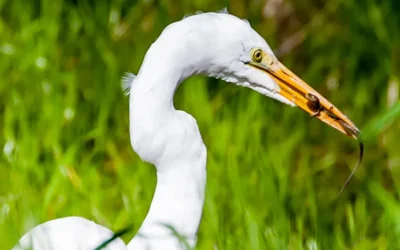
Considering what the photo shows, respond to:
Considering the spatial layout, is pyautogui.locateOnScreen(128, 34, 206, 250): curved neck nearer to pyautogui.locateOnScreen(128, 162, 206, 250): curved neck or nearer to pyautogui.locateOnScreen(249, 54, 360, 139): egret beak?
pyautogui.locateOnScreen(128, 162, 206, 250): curved neck

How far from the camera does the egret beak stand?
199 cm

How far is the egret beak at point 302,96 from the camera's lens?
199 centimetres

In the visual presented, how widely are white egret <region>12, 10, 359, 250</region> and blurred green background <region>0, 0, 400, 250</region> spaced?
0.20m

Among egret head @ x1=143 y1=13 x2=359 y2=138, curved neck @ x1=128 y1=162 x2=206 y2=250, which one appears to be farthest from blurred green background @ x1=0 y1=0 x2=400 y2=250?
egret head @ x1=143 y1=13 x2=359 y2=138

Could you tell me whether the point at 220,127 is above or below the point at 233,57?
below

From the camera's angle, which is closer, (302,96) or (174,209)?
(174,209)

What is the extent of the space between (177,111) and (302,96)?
0.27m

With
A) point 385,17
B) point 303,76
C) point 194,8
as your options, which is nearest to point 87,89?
point 194,8

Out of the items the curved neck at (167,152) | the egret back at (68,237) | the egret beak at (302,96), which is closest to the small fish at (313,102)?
the egret beak at (302,96)

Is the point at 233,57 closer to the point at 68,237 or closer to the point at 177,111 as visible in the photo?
the point at 177,111

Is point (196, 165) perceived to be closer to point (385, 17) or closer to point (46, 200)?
point (46, 200)

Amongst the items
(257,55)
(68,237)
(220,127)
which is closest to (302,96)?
(257,55)

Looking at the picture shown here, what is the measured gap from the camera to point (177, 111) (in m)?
1.92

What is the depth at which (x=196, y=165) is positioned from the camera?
193cm
